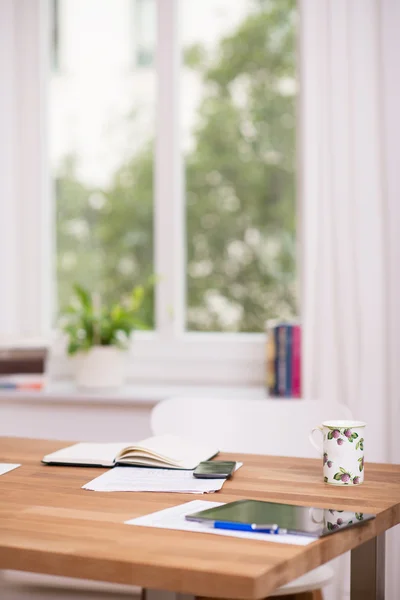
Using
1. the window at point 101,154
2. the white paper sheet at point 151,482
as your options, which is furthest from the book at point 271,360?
the white paper sheet at point 151,482

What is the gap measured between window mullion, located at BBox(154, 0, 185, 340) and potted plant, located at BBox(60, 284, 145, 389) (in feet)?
0.53

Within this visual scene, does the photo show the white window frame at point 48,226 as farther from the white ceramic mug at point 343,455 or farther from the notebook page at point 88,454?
the white ceramic mug at point 343,455

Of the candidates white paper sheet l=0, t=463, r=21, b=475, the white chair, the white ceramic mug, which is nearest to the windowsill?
the white chair

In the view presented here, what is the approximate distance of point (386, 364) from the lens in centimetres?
265

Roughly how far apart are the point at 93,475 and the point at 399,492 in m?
0.51

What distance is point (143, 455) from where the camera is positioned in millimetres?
1631

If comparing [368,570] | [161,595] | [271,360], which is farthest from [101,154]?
[161,595]

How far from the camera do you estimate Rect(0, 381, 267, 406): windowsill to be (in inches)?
112

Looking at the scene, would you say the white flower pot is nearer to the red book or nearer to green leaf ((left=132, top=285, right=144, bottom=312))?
green leaf ((left=132, top=285, right=144, bottom=312))

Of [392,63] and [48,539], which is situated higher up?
[392,63]

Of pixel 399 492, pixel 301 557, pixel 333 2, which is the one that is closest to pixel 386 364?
pixel 333 2

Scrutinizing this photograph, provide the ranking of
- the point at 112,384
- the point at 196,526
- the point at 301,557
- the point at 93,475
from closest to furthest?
the point at 301,557 < the point at 196,526 < the point at 93,475 < the point at 112,384

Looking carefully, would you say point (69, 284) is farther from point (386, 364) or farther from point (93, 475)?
point (93, 475)

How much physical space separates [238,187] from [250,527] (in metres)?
2.16
